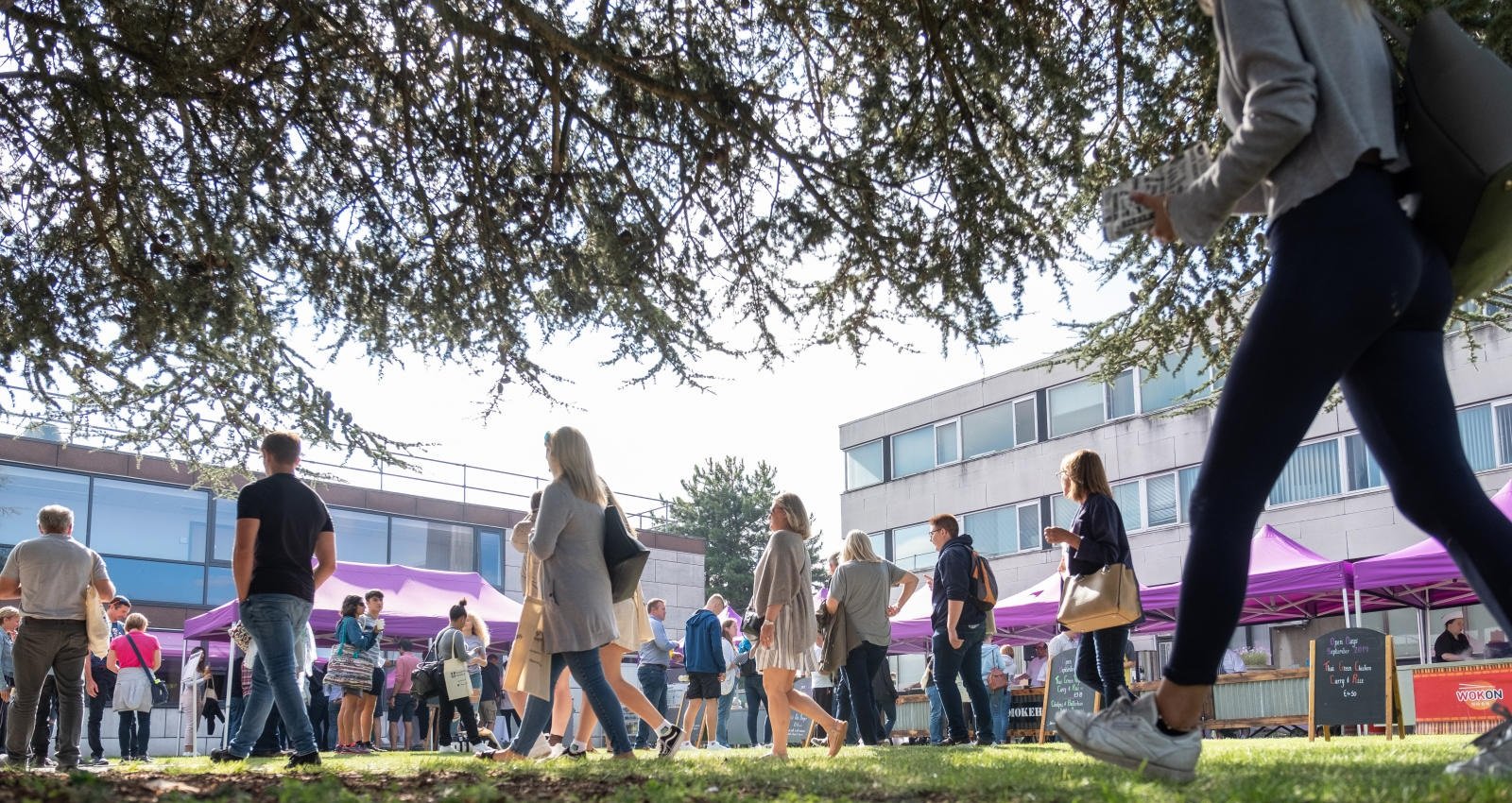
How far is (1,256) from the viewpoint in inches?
277

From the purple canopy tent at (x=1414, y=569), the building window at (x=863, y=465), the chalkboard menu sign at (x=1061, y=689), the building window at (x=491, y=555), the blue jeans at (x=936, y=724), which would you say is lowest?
the blue jeans at (x=936, y=724)

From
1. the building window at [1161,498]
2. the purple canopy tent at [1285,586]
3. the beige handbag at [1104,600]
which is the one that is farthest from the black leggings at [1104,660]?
the building window at [1161,498]

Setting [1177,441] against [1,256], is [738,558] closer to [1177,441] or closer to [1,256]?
[1177,441]

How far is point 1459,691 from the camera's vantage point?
38.1 ft

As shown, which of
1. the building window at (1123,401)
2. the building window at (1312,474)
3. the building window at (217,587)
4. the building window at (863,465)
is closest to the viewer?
the building window at (1312,474)

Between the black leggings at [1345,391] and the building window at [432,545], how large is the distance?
33.7 m

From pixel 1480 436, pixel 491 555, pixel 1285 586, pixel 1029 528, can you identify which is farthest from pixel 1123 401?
pixel 1285 586

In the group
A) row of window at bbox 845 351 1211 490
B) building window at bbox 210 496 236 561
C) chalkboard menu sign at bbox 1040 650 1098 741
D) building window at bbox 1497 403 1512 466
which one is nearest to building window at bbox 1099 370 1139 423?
row of window at bbox 845 351 1211 490

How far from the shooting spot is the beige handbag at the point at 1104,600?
732 centimetres

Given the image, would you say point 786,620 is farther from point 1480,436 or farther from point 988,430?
point 988,430

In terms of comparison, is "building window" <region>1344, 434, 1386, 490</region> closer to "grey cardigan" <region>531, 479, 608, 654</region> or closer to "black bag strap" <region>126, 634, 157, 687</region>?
"black bag strap" <region>126, 634, 157, 687</region>

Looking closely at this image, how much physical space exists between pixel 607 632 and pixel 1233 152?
15.4 feet

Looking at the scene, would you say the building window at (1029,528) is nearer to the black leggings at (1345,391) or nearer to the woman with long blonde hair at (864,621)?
the woman with long blonde hair at (864,621)

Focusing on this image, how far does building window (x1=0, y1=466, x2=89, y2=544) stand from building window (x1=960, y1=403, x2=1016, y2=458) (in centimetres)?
2363
